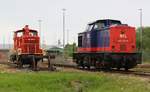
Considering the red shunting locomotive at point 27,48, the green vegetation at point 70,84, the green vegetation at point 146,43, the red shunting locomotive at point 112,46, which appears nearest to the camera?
the green vegetation at point 70,84

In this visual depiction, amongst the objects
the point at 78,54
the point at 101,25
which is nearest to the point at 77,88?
the point at 101,25

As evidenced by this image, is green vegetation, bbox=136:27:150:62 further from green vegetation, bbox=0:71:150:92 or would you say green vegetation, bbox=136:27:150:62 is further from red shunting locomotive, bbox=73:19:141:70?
green vegetation, bbox=0:71:150:92

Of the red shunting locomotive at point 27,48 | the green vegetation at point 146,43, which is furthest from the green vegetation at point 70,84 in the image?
the green vegetation at point 146,43

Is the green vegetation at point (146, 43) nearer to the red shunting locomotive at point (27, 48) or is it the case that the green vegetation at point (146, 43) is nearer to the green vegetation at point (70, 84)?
the red shunting locomotive at point (27, 48)

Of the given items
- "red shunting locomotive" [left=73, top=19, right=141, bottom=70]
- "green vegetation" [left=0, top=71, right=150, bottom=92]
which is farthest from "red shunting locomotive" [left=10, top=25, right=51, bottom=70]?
"green vegetation" [left=0, top=71, right=150, bottom=92]

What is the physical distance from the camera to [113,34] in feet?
115

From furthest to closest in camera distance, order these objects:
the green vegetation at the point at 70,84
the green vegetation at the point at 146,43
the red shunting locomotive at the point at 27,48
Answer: the green vegetation at the point at 146,43 < the red shunting locomotive at the point at 27,48 < the green vegetation at the point at 70,84

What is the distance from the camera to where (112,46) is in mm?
34781

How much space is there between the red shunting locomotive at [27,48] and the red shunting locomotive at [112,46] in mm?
4189

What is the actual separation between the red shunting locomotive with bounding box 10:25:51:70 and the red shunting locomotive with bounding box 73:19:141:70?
419cm

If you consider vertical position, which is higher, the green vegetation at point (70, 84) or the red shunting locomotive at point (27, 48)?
the red shunting locomotive at point (27, 48)

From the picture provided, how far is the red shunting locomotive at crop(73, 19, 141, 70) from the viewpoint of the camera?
3434cm

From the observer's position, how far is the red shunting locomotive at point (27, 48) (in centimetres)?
3641

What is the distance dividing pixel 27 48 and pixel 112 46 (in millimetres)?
6832
